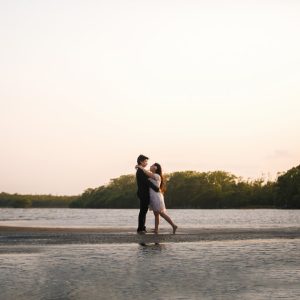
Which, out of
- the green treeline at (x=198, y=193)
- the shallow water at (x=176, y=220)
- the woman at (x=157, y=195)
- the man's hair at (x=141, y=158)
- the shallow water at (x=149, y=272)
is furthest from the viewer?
the green treeline at (x=198, y=193)

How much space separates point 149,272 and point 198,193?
154 meters

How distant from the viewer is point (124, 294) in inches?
299

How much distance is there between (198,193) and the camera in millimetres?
162500

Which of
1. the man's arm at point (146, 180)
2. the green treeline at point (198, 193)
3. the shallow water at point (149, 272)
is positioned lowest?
the shallow water at point (149, 272)

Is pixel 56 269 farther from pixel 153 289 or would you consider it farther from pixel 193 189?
pixel 193 189

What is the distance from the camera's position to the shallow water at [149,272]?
767 cm

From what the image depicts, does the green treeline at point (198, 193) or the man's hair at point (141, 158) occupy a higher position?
the green treeline at point (198, 193)

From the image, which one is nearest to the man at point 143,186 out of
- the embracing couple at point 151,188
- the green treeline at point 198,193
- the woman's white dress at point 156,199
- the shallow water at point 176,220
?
the embracing couple at point 151,188

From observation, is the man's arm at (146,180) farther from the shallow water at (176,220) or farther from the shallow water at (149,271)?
the shallow water at (176,220)

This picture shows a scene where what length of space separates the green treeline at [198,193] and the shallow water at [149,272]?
393ft

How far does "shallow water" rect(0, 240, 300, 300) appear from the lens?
25.2ft

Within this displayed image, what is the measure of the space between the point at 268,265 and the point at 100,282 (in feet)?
11.0

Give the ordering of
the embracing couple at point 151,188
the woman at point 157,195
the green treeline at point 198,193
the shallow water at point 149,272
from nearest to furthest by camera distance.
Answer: the shallow water at point 149,272, the embracing couple at point 151,188, the woman at point 157,195, the green treeline at point 198,193

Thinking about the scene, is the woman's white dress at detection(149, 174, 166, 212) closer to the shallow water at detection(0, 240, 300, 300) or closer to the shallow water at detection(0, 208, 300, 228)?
the shallow water at detection(0, 240, 300, 300)
